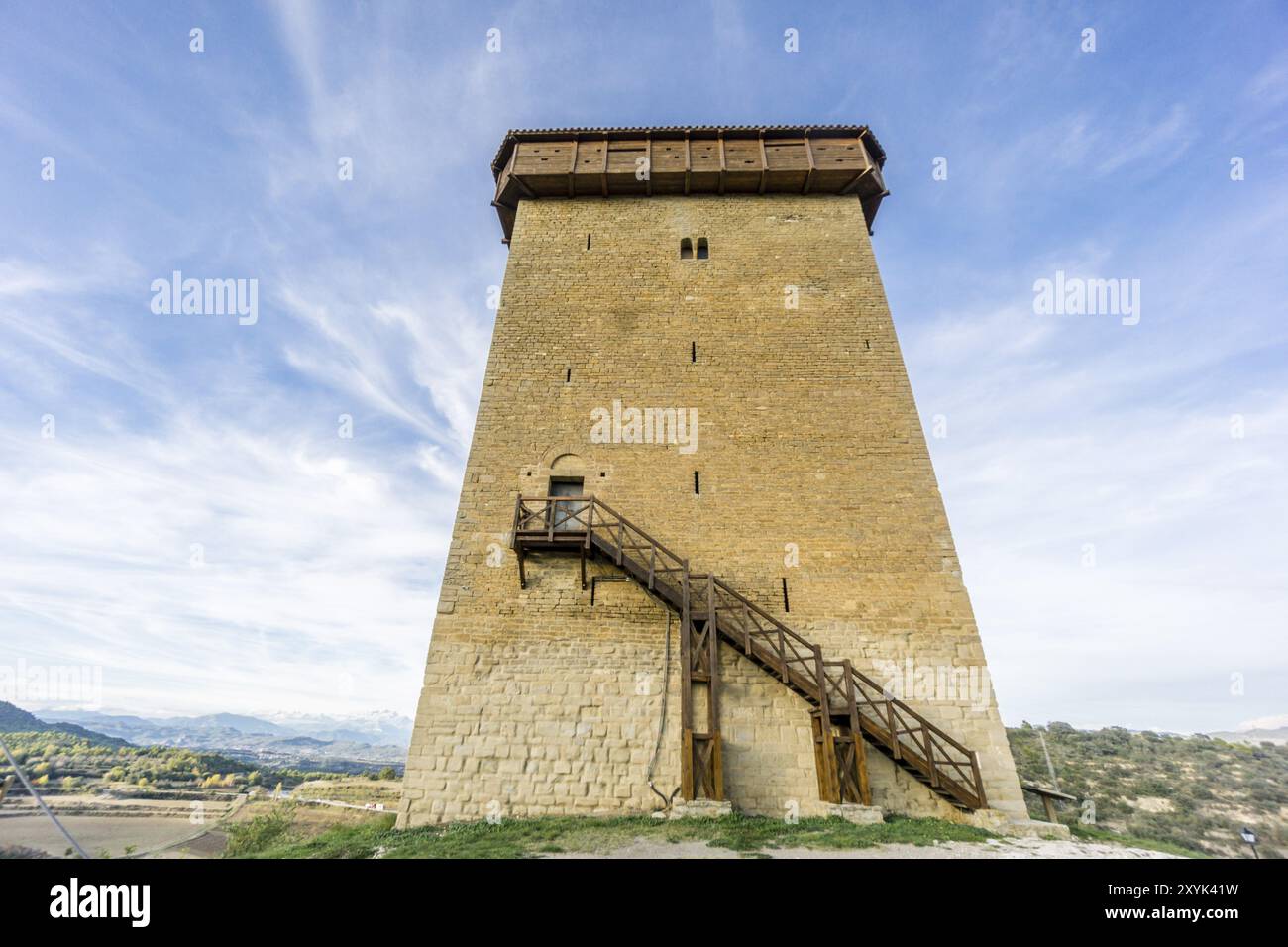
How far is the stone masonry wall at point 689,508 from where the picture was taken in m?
8.62

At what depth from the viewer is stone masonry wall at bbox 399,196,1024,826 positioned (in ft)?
28.3

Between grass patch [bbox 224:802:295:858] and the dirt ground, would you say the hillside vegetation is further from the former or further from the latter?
grass patch [bbox 224:802:295:858]

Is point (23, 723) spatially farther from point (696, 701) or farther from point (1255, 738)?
point (1255, 738)

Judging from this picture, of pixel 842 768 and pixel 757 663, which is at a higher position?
pixel 757 663

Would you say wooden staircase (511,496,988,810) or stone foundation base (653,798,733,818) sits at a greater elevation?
wooden staircase (511,496,988,810)

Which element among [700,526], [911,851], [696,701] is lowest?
[911,851]

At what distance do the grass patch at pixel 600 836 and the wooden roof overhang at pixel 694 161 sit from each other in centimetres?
1422

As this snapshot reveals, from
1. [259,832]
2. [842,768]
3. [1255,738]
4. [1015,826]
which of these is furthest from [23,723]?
[1255,738]

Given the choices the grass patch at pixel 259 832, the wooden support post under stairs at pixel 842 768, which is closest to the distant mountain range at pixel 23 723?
the grass patch at pixel 259 832

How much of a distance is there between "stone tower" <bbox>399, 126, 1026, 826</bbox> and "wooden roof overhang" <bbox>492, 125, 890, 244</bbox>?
0.07 meters

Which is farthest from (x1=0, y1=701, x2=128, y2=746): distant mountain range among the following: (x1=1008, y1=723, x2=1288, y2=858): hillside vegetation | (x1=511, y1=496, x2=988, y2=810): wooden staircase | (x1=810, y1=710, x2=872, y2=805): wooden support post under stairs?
(x1=1008, y1=723, x2=1288, y2=858): hillside vegetation

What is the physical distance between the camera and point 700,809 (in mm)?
7621

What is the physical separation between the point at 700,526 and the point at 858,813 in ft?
16.7

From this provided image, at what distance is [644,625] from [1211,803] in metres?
15.0
